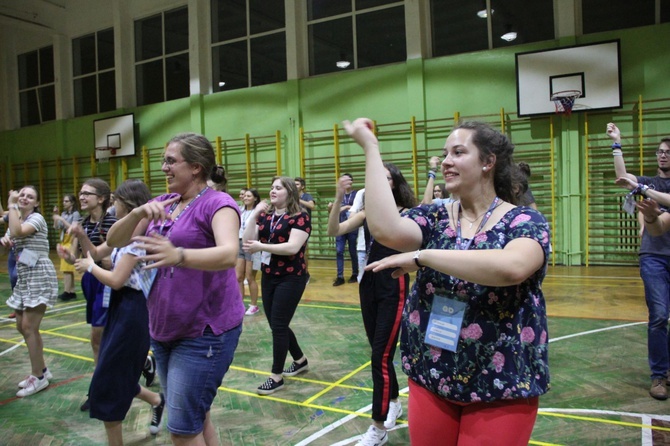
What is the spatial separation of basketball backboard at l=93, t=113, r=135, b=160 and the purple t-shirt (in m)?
14.3

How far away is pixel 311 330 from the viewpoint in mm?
6266

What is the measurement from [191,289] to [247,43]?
13.1m

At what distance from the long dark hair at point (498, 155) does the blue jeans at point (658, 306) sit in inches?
106

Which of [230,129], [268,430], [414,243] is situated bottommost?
[268,430]

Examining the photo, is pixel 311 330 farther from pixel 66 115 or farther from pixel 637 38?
pixel 66 115

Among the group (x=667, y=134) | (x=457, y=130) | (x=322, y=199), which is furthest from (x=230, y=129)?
(x=457, y=130)

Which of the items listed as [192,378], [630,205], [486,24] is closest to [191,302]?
[192,378]

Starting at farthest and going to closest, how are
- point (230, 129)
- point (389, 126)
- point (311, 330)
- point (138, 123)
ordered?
point (138, 123) → point (230, 129) → point (389, 126) → point (311, 330)

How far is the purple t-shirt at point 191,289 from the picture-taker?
7.48ft

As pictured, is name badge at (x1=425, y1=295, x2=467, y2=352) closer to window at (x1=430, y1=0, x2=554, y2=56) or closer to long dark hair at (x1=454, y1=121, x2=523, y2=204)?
long dark hair at (x1=454, y1=121, x2=523, y2=204)

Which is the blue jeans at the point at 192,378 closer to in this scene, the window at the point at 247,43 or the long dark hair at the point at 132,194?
the long dark hair at the point at 132,194

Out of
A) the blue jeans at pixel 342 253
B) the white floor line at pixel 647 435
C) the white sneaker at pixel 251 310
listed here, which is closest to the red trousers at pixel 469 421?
the white floor line at pixel 647 435

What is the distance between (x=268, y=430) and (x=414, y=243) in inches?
92.0

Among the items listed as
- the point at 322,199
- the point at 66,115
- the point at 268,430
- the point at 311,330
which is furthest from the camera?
the point at 66,115
